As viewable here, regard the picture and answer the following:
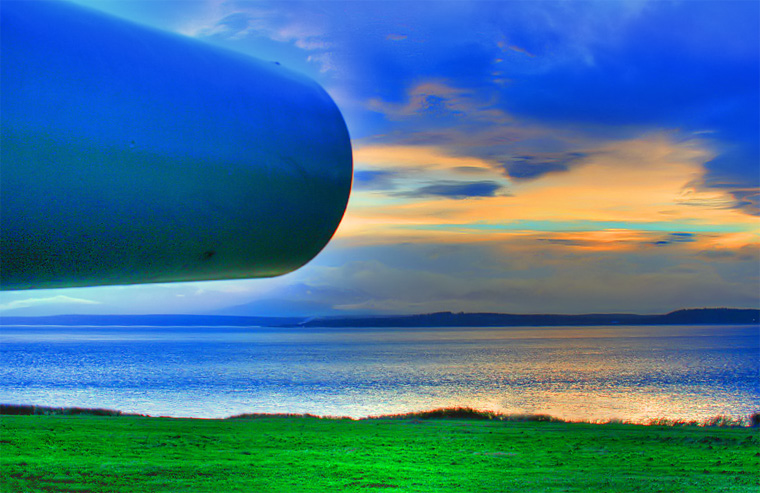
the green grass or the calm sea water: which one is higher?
the green grass

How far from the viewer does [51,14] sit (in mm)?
626

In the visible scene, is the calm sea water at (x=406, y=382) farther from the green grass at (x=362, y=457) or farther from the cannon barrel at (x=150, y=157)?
the cannon barrel at (x=150, y=157)

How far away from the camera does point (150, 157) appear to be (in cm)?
63

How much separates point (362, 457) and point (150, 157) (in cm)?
1154

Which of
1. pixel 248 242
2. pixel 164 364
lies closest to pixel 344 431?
pixel 248 242

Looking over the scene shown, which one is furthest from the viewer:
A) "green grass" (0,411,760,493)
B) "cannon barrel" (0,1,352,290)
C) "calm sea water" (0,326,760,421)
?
"calm sea water" (0,326,760,421)

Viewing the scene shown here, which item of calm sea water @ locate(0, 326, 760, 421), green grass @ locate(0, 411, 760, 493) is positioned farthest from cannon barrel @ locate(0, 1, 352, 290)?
calm sea water @ locate(0, 326, 760, 421)

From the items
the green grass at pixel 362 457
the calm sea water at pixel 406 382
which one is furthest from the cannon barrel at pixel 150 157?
the calm sea water at pixel 406 382

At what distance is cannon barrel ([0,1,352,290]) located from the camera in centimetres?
59

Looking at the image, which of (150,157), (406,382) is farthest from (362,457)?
(406,382)

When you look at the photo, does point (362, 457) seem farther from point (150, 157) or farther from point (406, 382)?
point (406, 382)

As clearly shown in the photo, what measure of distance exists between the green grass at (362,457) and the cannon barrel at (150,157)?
901 cm

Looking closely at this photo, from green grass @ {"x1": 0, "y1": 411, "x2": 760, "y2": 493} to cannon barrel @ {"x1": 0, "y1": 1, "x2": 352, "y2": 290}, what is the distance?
9.01 metres

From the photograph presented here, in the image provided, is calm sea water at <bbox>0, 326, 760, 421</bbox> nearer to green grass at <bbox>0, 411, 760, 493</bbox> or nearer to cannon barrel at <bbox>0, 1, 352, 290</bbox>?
green grass at <bbox>0, 411, 760, 493</bbox>
